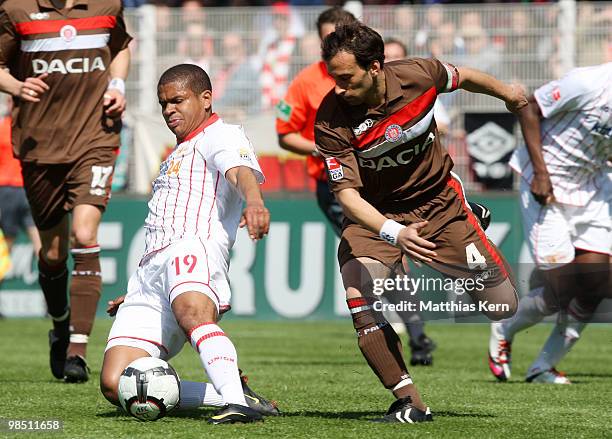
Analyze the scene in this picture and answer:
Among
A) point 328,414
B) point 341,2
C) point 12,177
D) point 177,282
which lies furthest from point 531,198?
point 12,177

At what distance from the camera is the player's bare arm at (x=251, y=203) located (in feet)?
17.4

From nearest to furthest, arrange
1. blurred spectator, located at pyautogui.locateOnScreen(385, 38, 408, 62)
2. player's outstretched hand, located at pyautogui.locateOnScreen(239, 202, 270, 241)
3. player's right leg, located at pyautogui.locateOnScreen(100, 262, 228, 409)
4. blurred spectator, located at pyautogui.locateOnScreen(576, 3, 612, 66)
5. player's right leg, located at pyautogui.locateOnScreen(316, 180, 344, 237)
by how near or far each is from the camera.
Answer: player's outstretched hand, located at pyautogui.locateOnScreen(239, 202, 270, 241) < player's right leg, located at pyautogui.locateOnScreen(100, 262, 228, 409) < player's right leg, located at pyautogui.locateOnScreen(316, 180, 344, 237) < blurred spectator, located at pyautogui.locateOnScreen(385, 38, 408, 62) < blurred spectator, located at pyautogui.locateOnScreen(576, 3, 612, 66)

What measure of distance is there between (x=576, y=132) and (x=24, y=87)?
3598mm

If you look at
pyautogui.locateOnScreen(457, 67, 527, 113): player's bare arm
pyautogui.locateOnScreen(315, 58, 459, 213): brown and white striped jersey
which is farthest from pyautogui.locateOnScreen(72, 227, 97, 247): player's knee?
pyautogui.locateOnScreen(457, 67, 527, 113): player's bare arm

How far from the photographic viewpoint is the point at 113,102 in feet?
26.8

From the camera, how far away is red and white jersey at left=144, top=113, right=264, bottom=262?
612 centimetres

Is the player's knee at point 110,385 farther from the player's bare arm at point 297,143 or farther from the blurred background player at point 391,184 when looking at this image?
the player's bare arm at point 297,143

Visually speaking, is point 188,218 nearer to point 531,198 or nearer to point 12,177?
point 531,198

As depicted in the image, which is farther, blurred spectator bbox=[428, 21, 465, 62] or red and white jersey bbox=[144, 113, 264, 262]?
blurred spectator bbox=[428, 21, 465, 62]

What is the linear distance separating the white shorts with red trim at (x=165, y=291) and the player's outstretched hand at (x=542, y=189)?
10.00ft

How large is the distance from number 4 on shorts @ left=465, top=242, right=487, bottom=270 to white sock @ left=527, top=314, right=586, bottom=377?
2238 mm

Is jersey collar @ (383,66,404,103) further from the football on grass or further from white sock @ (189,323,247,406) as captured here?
the football on grass

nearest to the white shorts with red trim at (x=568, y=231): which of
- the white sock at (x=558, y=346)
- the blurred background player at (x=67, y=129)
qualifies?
the white sock at (x=558, y=346)

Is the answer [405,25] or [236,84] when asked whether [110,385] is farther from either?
[405,25]
